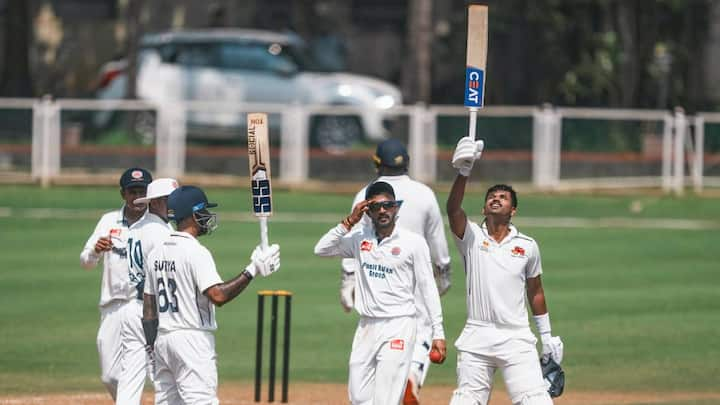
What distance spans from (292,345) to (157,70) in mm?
17510

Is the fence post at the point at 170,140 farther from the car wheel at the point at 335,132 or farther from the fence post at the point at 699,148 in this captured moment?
the fence post at the point at 699,148

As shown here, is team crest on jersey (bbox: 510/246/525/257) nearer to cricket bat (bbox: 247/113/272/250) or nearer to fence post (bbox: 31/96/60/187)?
cricket bat (bbox: 247/113/272/250)

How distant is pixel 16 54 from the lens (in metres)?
36.4

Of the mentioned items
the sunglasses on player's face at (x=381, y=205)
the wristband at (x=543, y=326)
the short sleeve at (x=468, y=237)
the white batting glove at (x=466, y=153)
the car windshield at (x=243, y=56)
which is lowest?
the wristband at (x=543, y=326)

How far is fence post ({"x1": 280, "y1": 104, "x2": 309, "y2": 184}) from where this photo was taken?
98.5 ft

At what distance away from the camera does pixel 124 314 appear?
11031mm

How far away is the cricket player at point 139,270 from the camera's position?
1052 centimetres

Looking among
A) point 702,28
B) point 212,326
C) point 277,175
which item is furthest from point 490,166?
point 212,326

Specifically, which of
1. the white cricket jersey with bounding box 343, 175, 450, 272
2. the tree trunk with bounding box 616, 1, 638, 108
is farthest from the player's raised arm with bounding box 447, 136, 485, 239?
the tree trunk with bounding box 616, 1, 638, 108

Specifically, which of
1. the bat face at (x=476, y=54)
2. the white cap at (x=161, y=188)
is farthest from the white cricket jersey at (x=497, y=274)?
the white cap at (x=161, y=188)

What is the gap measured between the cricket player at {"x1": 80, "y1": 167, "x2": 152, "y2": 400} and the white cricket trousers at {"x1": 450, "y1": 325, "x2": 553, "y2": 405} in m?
2.58

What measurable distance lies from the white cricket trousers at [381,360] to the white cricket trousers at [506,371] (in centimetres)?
38

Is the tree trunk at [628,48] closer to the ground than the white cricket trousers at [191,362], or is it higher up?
higher up

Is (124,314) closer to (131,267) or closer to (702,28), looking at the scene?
(131,267)
